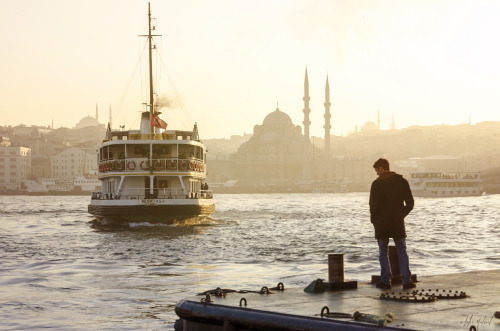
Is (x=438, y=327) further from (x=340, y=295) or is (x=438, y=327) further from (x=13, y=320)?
(x=13, y=320)

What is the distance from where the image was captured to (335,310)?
8625 mm

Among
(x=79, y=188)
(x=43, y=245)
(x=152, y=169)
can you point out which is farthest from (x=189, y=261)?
(x=79, y=188)

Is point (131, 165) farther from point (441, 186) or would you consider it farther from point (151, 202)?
point (441, 186)

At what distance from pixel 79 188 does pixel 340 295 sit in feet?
591

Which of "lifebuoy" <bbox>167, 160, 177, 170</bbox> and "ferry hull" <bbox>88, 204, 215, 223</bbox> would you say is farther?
"lifebuoy" <bbox>167, 160, 177, 170</bbox>

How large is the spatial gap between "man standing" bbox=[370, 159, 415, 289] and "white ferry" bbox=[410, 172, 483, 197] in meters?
130

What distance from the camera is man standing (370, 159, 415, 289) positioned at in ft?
35.0

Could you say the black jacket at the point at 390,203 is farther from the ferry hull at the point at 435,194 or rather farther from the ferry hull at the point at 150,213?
the ferry hull at the point at 435,194

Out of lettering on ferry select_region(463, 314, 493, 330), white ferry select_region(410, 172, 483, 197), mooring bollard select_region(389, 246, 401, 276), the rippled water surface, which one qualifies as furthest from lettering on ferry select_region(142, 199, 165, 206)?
white ferry select_region(410, 172, 483, 197)

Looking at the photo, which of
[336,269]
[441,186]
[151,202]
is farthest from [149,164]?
[441,186]

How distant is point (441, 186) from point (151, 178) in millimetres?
106386

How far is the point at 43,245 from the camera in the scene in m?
32.0

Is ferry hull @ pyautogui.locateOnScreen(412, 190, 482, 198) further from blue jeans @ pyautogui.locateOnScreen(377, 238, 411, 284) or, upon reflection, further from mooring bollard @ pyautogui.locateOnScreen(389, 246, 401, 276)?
blue jeans @ pyautogui.locateOnScreen(377, 238, 411, 284)

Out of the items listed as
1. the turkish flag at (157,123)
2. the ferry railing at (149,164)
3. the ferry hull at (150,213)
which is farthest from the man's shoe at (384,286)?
the turkish flag at (157,123)
